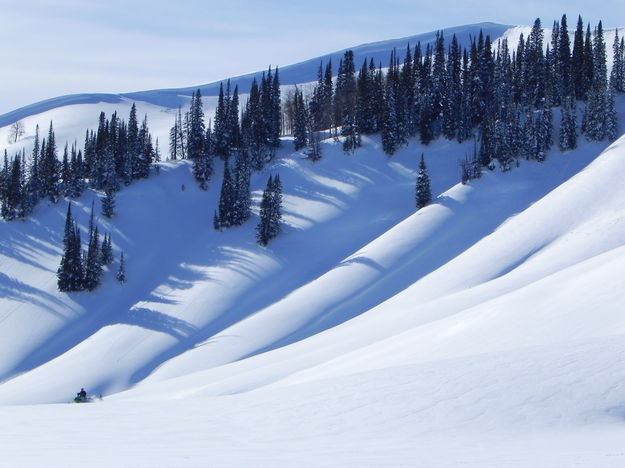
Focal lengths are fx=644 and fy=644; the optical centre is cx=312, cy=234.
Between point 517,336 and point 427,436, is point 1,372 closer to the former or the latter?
point 517,336

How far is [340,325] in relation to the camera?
37.4 metres

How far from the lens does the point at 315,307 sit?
42719 millimetres

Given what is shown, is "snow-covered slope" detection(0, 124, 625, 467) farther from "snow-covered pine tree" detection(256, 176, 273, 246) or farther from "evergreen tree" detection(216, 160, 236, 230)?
"evergreen tree" detection(216, 160, 236, 230)

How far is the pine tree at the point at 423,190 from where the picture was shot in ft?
186

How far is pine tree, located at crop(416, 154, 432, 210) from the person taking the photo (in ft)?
186

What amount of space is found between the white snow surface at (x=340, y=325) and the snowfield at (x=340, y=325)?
94 millimetres

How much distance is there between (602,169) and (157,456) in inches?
1836

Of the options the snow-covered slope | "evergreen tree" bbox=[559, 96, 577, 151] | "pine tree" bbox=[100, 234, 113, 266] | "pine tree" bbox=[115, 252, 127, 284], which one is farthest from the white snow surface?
"pine tree" bbox=[100, 234, 113, 266]

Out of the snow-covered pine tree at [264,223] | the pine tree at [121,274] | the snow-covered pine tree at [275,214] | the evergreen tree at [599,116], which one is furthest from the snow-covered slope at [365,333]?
the evergreen tree at [599,116]

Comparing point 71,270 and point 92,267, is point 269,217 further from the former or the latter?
point 71,270

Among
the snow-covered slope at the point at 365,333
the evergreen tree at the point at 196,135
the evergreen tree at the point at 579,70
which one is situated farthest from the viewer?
the evergreen tree at the point at 579,70

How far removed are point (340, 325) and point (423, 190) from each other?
23.2m

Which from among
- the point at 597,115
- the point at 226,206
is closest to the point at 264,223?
the point at 226,206

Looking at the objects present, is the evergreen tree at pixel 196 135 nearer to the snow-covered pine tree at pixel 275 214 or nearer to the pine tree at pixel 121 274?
the snow-covered pine tree at pixel 275 214
